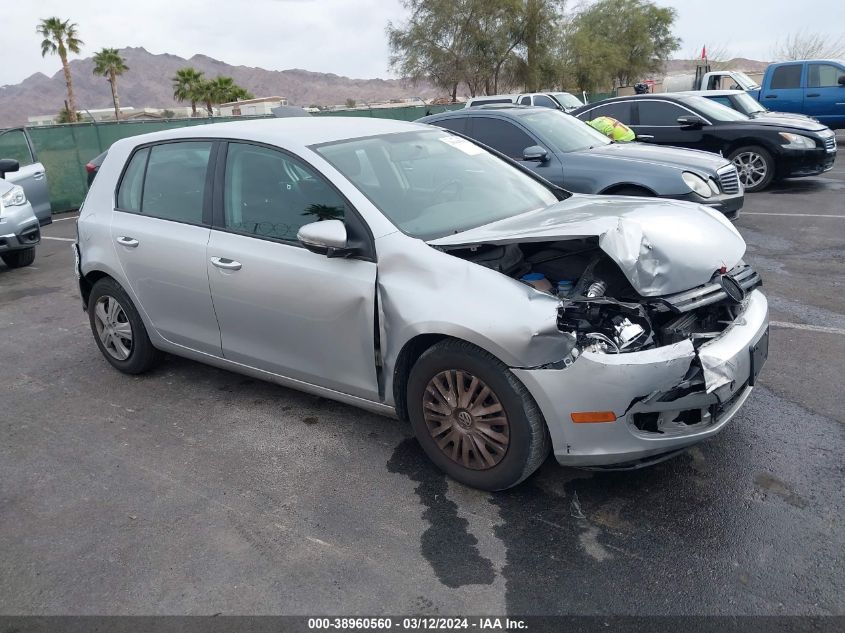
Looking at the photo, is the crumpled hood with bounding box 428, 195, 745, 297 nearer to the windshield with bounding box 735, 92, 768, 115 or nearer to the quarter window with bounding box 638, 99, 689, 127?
the quarter window with bounding box 638, 99, 689, 127

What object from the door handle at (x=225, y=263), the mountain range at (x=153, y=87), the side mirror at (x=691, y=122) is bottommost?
the door handle at (x=225, y=263)

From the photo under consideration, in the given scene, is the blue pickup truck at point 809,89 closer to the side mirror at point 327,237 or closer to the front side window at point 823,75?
the front side window at point 823,75

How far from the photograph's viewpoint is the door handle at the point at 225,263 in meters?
3.96

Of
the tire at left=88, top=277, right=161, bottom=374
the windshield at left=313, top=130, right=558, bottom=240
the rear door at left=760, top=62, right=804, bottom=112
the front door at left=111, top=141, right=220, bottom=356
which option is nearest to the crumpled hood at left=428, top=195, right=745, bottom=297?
the windshield at left=313, top=130, right=558, bottom=240

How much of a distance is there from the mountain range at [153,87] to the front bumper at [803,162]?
139 metres

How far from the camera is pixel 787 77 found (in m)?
16.9

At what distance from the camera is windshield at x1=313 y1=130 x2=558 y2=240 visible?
12.2 feet

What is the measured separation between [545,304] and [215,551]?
175 centimetres

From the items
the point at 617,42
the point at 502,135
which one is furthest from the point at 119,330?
the point at 617,42

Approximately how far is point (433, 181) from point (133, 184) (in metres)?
2.09

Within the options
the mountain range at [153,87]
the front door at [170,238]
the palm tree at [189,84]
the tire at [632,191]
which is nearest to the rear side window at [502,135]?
the tire at [632,191]

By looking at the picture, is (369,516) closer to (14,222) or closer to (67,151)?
(14,222)

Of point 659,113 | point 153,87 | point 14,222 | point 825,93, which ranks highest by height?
point 153,87

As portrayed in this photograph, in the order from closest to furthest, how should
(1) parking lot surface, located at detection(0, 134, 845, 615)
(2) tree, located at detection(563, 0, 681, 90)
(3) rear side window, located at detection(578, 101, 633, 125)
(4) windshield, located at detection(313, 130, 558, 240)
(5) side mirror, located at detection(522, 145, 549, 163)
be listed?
(1) parking lot surface, located at detection(0, 134, 845, 615)
(4) windshield, located at detection(313, 130, 558, 240)
(5) side mirror, located at detection(522, 145, 549, 163)
(3) rear side window, located at detection(578, 101, 633, 125)
(2) tree, located at detection(563, 0, 681, 90)
